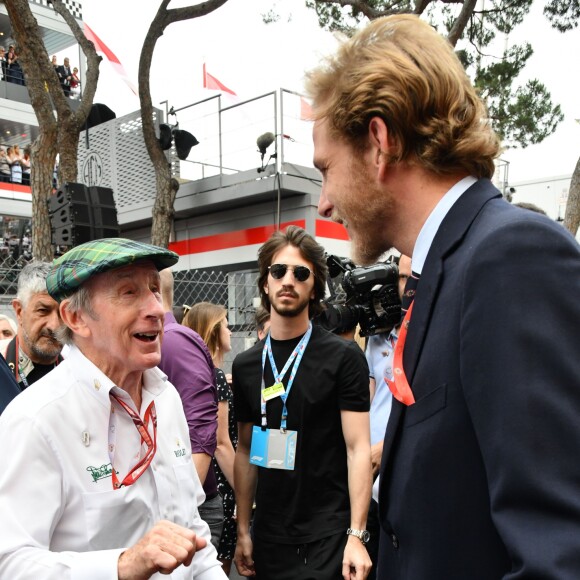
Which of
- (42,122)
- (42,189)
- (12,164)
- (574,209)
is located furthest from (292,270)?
(12,164)

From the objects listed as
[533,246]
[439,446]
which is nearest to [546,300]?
[533,246]

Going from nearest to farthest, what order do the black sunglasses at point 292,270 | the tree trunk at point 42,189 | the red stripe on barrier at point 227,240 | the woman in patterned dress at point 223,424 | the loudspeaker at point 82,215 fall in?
the black sunglasses at point 292,270 → the woman in patterned dress at point 223,424 → the loudspeaker at point 82,215 → the tree trunk at point 42,189 → the red stripe on barrier at point 227,240

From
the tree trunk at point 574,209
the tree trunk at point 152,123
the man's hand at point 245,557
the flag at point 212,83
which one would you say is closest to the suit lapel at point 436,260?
the man's hand at point 245,557

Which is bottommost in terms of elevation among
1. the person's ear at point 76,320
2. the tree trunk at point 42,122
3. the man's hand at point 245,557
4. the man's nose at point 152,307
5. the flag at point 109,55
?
the man's hand at point 245,557

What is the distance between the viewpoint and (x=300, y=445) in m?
3.00

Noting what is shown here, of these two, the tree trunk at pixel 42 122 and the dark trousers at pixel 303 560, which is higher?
the tree trunk at pixel 42 122

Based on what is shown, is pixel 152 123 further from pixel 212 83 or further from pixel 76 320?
pixel 76 320

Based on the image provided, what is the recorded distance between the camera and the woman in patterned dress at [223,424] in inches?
153

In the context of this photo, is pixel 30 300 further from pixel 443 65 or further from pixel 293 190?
pixel 293 190

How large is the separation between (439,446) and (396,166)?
1.86 ft

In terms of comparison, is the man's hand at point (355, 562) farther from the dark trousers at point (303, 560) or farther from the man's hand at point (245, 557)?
the man's hand at point (245, 557)

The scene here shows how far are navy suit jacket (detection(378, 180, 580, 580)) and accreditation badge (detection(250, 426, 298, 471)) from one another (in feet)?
5.92

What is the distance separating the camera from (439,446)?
3.48 feet

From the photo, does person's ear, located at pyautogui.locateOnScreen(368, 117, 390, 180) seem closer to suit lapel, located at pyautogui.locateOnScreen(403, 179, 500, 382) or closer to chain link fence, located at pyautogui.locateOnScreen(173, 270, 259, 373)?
suit lapel, located at pyautogui.locateOnScreen(403, 179, 500, 382)
